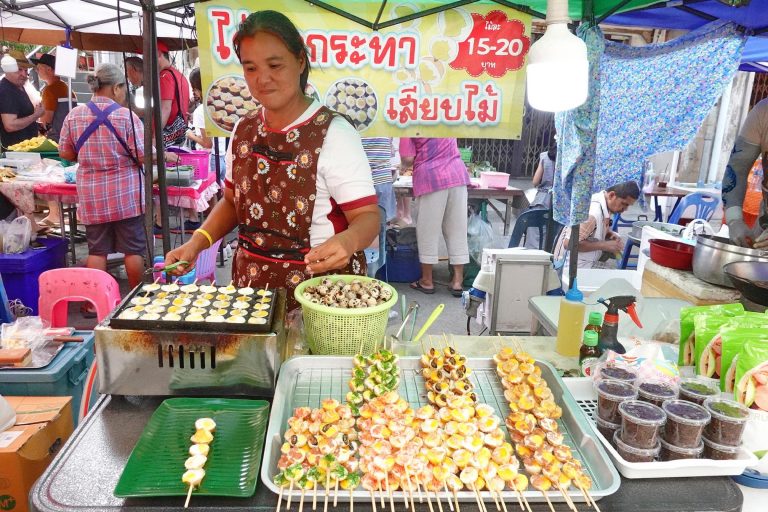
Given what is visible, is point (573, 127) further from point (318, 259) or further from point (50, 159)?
point (50, 159)

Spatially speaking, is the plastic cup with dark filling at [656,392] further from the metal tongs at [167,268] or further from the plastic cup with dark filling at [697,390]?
the metal tongs at [167,268]

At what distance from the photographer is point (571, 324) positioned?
7.57 feet

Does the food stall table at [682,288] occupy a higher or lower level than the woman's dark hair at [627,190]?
lower

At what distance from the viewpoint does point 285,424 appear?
5.38 feet

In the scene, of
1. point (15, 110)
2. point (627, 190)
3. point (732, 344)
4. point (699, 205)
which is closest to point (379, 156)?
point (627, 190)

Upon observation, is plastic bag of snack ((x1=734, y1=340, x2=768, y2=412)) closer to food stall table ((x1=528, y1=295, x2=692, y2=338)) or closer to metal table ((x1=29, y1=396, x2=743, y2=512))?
metal table ((x1=29, y1=396, x2=743, y2=512))

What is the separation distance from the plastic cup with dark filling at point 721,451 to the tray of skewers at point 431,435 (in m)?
0.34

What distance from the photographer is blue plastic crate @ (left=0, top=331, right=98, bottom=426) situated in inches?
103

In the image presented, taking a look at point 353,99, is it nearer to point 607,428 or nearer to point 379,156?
point 379,156

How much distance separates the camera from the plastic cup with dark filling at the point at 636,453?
4.96ft

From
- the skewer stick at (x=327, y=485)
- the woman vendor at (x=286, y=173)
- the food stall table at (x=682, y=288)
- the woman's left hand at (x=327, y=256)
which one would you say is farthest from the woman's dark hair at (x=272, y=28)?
the food stall table at (x=682, y=288)

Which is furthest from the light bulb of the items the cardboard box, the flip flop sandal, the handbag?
the handbag

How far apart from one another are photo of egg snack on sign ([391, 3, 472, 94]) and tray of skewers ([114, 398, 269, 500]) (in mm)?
2455

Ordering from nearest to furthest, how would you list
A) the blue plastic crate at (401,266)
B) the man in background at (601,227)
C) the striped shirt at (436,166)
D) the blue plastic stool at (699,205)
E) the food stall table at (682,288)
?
1. the food stall table at (682,288)
2. the man in background at (601,227)
3. the striped shirt at (436,166)
4. the blue plastic crate at (401,266)
5. the blue plastic stool at (699,205)
